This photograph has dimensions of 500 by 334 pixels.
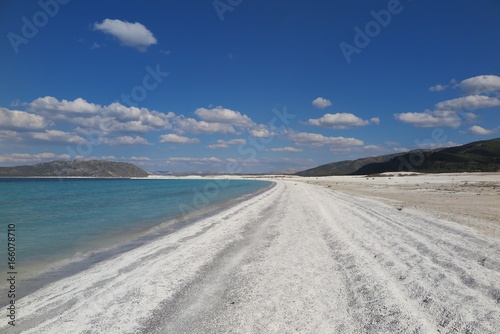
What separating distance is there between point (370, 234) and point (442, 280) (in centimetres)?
588

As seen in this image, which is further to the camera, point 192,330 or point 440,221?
point 440,221

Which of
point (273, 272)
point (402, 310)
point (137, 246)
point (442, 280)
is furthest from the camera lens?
point (137, 246)

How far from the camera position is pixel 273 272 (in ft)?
28.0

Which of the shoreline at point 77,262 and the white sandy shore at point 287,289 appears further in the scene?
the shoreline at point 77,262

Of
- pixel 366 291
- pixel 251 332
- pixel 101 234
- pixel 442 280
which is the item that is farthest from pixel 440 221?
pixel 101 234

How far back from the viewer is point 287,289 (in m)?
7.19

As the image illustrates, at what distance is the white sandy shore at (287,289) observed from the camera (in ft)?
18.2

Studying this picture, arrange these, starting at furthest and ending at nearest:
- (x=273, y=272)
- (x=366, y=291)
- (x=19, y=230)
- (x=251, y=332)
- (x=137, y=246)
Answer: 1. (x=19, y=230)
2. (x=137, y=246)
3. (x=273, y=272)
4. (x=366, y=291)
5. (x=251, y=332)

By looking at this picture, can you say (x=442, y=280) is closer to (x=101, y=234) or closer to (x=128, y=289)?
(x=128, y=289)

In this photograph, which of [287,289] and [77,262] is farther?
[77,262]

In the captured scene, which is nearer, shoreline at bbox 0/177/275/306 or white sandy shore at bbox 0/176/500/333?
white sandy shore at bbox 0/176/500/333

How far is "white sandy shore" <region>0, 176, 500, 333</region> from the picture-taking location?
5.54 metres

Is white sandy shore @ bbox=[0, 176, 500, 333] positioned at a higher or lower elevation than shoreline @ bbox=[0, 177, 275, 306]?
higher

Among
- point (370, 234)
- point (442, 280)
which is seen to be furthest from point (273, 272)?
point (370, 234)
